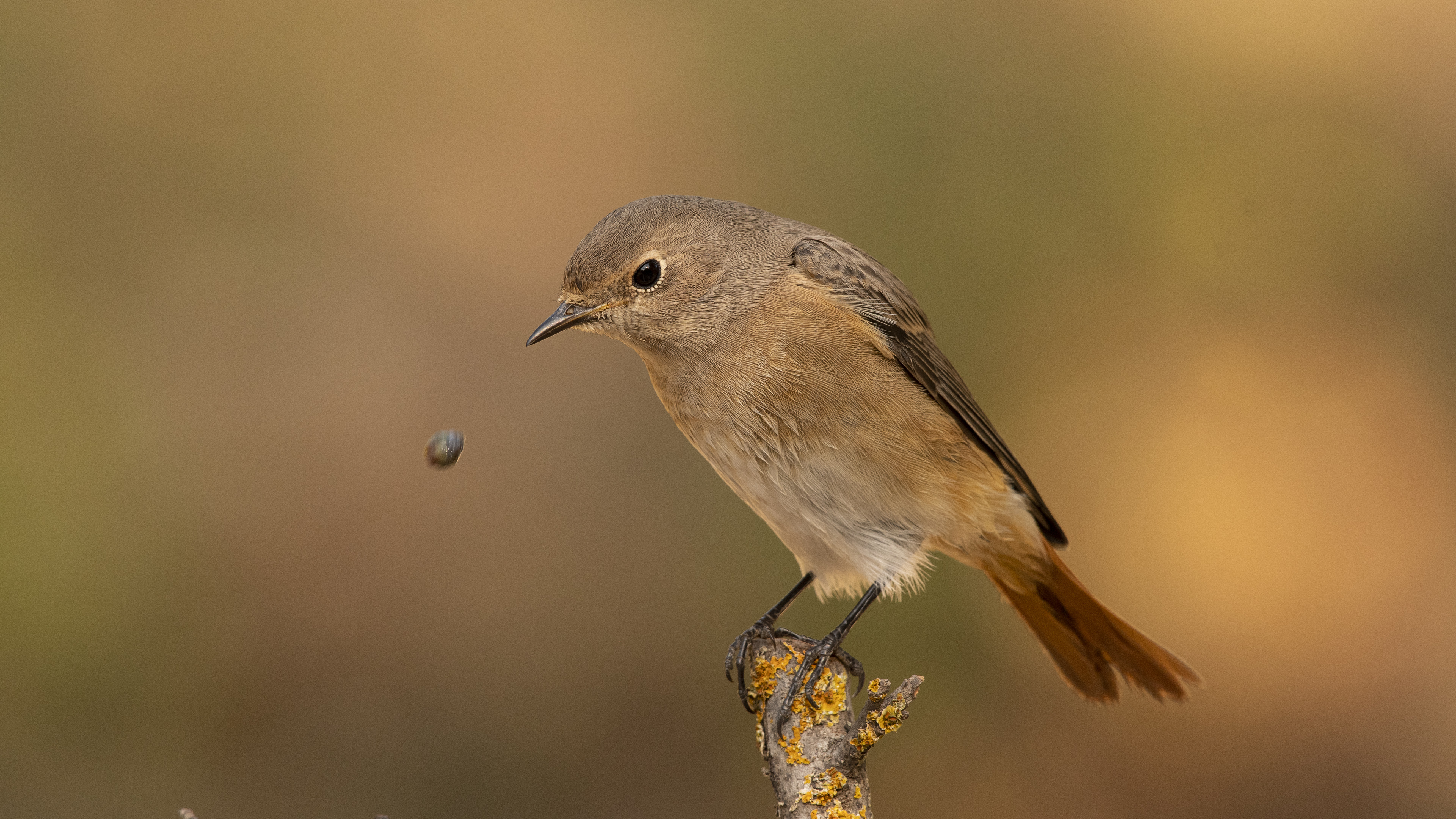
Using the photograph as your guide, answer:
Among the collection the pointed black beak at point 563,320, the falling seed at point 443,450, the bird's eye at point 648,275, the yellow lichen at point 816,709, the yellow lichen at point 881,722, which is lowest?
the falling seed at point 443,450

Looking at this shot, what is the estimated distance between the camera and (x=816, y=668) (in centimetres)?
309

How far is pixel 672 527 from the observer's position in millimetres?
5695

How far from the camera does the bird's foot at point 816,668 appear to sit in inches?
118

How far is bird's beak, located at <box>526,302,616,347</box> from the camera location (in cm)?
356

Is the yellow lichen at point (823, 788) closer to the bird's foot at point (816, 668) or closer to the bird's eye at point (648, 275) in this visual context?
the bird's foot at point (816, 668)

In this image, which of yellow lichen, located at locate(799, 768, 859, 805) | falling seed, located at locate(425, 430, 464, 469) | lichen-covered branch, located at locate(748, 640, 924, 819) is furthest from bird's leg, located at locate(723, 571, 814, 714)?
falling seed, located at locate(425, 430, 464, 469)

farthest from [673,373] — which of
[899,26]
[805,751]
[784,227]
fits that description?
[899,26]

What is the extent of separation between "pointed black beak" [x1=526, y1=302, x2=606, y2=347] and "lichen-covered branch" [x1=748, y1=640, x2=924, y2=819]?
1222 mm

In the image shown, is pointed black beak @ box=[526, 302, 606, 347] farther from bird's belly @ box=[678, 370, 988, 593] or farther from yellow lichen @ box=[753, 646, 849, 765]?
yellow lichen @ box=[753, 646, 849, 765]

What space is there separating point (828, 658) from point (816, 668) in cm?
17

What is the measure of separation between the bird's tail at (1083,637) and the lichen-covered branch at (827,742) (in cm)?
130

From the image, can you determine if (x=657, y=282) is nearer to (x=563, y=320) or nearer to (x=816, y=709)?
(x=563, y=320)

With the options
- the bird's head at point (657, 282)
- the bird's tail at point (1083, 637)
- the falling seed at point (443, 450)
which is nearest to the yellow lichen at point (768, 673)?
the bird's head at point (657, 282)

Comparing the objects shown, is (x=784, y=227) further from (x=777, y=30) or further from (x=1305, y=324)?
(x=1305, y=324)
